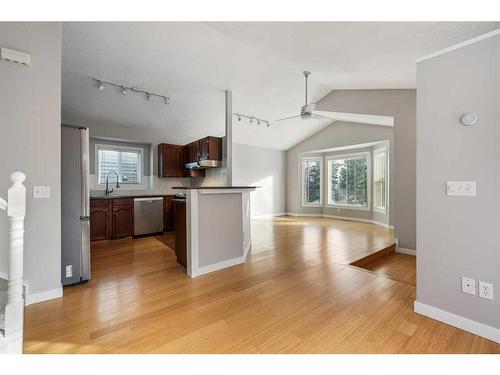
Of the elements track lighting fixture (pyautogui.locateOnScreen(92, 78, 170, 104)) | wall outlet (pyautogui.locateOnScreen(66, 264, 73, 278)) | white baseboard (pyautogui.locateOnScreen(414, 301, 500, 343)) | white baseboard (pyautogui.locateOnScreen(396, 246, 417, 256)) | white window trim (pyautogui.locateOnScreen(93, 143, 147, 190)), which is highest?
track lighting fixture (pyautogui.locateOnScreen(92, 78, 170, 104))

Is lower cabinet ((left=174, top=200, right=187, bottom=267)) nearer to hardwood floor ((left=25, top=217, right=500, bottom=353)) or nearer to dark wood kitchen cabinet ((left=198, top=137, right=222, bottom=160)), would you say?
hardwood floor ((left=25, top=217, right=500, bottom=353))

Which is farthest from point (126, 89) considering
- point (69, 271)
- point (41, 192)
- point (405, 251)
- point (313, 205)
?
point (313, 205)

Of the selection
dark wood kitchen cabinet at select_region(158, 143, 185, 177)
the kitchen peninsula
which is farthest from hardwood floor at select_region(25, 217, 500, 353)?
dark wood kitchen cabinet at select_region(158, 143, 185, 177)

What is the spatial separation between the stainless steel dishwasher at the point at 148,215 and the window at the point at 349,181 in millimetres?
5590

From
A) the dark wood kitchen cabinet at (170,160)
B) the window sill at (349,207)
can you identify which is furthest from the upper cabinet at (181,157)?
the window sill at (349,207)

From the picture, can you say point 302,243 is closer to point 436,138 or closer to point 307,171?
point 436,138

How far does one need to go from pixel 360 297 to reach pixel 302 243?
2.09 metres

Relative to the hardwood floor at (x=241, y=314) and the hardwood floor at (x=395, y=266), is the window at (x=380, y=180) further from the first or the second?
the hardwood floor at (x=241, y=314)

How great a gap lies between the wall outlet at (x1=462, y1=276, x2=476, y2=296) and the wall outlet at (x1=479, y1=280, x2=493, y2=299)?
0.04 meters

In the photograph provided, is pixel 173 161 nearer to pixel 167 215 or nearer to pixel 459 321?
pixel 167 215

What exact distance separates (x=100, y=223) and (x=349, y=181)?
6856 mm

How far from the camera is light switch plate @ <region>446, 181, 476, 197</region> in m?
1.70

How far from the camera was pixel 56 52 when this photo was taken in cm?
219
